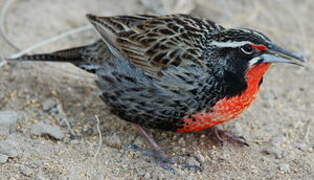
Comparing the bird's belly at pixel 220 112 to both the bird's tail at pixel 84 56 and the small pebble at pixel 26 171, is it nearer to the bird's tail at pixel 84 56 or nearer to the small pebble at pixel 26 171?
the bird's tail at pixel 84 56

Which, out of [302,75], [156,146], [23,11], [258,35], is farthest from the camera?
[23,11]

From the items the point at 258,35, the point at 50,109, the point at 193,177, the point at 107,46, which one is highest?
the point at 258,35

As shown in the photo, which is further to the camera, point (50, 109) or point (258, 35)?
point (50, 109)

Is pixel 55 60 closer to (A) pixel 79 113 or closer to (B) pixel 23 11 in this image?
(A) pixel 79 113

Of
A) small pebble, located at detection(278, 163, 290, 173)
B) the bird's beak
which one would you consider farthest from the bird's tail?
small pebble, located at detection(278, 163, 290, 173)

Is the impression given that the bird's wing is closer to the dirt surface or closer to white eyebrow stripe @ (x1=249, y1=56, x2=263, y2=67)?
white eyebrow stripe @ (x1=249, y1=56, x2=263, y2=67)

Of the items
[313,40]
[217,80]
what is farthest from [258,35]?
[313,40]
